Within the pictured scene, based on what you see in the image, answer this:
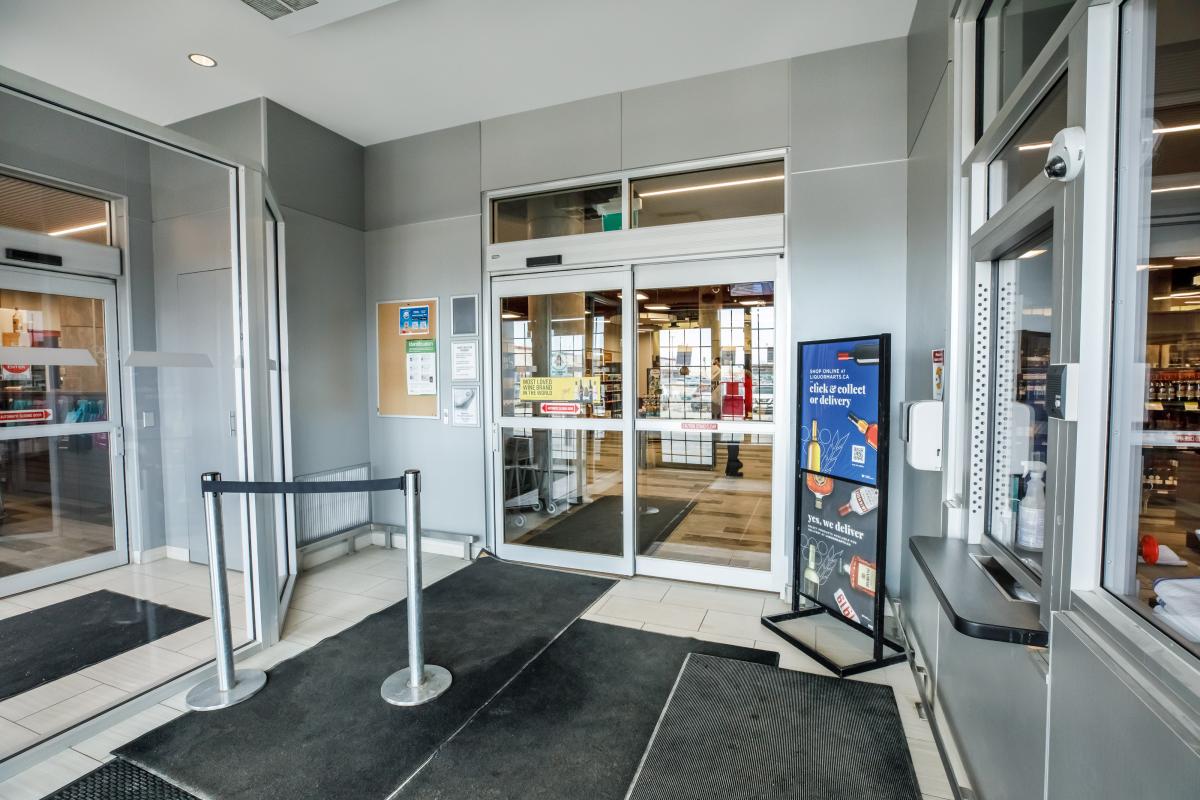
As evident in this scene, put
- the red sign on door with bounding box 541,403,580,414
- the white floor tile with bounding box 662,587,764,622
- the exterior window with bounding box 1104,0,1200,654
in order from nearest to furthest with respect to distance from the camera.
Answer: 1. the exterior window with bounding box 1104,0,1200,654
2. the white floor tile with bounding box 662,587,764,622
3. the red sign on door with bounding box 541,403,580,414

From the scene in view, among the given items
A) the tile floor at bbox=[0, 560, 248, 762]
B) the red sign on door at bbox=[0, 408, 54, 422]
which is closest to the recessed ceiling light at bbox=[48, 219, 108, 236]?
the red sign on door at bbox=[0, 408, 54, 422]

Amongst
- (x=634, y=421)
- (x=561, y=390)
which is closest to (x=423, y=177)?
(x=561, y=390)

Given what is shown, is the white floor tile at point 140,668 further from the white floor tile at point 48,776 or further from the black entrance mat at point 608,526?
the black entrance mat at point 608,526

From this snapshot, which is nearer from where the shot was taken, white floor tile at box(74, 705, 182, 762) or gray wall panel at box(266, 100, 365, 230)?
white floor tile at box(74, 705, 182, 762)

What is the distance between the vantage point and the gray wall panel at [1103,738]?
918 millimetres

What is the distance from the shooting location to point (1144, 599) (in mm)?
1146

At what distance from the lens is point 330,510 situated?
453 cm

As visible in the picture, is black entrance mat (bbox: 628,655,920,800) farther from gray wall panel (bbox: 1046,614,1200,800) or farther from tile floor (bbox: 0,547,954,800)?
gray wall panel (bbox: 1046,614,1200,800)

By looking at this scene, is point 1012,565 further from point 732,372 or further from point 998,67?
point 732,372

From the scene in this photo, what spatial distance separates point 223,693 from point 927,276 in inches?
157

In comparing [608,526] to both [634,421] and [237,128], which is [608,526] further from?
[237,128]

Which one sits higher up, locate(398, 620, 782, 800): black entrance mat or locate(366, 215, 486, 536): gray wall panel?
locate(366, 215, 486, 536): gray wall panel

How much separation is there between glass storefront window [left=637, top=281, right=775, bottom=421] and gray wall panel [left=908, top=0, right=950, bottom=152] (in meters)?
1.24

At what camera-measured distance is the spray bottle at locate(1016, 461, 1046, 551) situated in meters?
1.75
